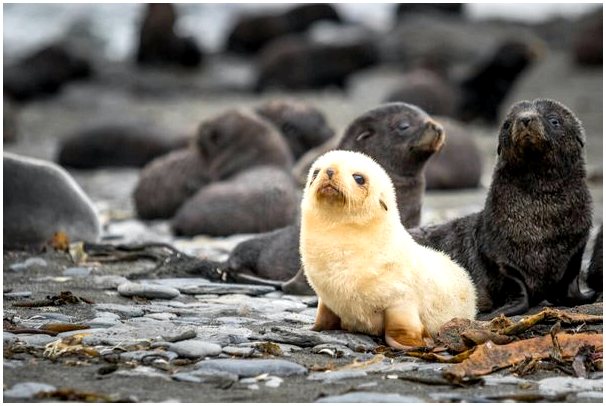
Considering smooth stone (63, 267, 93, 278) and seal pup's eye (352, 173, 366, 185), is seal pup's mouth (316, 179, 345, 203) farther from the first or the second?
smooth stone (63, 267, 93, 278)

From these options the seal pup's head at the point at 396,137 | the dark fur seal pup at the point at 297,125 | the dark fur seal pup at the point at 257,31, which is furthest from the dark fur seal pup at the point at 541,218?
the dark fur seal pup at the point at 257,31

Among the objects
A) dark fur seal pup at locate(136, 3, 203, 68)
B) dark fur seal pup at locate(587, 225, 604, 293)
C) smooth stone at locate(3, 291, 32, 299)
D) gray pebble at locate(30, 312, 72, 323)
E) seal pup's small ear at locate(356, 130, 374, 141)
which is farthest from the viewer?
dark fur seal pup at locate(136, 3, 203, 68)

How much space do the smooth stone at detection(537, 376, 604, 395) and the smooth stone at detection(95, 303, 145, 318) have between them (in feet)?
7.20

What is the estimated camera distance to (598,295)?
6.34 metres

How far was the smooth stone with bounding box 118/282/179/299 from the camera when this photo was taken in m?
6.61

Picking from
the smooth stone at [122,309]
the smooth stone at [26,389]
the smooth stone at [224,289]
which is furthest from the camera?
the smooth stone at [224,289]

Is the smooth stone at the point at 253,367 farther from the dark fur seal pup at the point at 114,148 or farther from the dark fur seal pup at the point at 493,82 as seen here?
the dark fur seal pup at the point at 493,82

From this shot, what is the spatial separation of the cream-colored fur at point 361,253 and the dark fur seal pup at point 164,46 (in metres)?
20.1

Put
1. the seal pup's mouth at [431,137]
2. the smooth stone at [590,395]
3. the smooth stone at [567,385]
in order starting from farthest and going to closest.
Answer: the seal pup's mouth at [431,137] → the smooth stone at [567,385] → the smooth stone at [590,395]

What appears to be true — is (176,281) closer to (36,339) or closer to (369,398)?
(36,339)

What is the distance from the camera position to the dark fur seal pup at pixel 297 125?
1201 centimetres

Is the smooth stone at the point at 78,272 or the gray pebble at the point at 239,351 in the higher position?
the gray pebble at the point at 239,351

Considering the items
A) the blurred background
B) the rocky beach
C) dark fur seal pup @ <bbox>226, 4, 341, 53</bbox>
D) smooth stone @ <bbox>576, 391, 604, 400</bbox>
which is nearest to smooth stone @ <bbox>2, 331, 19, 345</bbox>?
the rocky beach

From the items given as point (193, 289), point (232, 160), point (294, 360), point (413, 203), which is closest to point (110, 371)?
point (294, 360)
